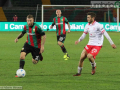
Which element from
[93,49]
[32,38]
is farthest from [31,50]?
[93,49]

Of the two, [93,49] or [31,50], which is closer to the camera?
[93,49]

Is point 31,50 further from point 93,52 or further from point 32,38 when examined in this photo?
point 93,52

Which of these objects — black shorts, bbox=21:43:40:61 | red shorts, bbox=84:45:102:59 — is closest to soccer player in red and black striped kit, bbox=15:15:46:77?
black shorts, bbox=21:43:40:61

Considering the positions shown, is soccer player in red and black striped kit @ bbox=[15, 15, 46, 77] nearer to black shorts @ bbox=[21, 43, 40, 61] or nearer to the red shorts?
black shorts @ bbox=[21, 43, 40, 61]

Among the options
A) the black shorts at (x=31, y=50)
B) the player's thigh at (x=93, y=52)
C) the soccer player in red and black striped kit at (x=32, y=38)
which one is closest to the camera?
the player's thigh at (x=93, y=52)

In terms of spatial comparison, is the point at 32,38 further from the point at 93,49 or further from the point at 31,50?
the point at 93,49

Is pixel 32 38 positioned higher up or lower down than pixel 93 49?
higher up

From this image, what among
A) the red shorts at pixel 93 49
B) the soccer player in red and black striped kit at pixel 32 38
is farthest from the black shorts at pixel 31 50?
the red shorts at pixel 93 49

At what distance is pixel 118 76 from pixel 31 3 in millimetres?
35181

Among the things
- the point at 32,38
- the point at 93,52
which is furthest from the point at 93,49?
the point at 32,38

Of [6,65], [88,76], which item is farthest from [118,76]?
[6,65]

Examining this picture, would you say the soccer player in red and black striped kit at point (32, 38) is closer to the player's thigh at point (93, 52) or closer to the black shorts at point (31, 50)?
the black shorts at point (31, 50)

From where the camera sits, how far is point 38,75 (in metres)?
8.61

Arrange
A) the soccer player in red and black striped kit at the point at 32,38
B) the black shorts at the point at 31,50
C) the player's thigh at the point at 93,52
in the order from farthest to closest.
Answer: the black shorts at the point at 31,50 < the soccer player in red and black striped kit at the point at 32,38 < the player's thigh at the point at 93,52
